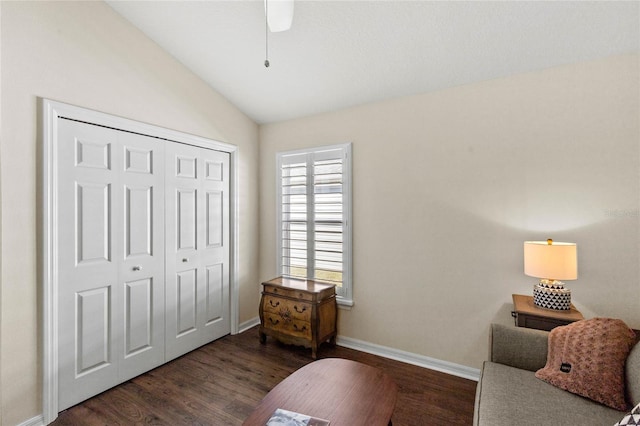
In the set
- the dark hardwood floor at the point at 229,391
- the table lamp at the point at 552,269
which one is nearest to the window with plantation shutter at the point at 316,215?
the dark hardwood floor at the point at 229,391

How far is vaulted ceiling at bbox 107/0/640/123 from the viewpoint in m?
1.94

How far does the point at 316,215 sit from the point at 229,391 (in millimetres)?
1790

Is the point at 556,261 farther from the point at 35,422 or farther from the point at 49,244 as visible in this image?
the point at 35,422

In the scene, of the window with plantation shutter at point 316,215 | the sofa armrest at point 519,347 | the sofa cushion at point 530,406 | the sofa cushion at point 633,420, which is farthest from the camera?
the window with plantation shutter at point 316,215

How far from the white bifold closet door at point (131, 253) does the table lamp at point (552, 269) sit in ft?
9.29

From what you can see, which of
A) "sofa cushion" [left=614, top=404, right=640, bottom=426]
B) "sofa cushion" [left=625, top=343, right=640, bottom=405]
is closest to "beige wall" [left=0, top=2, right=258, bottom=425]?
"sofa cushion" [left=614, top=404, right=640, bottom=426]

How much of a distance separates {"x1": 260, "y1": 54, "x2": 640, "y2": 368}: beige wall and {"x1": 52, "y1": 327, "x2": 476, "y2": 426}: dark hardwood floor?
1.05ft

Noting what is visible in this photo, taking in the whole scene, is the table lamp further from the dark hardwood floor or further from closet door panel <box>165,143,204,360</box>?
closet door panel <box>165,143,204,360</box>

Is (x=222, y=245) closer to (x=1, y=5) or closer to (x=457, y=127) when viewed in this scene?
(x=1, y=5)

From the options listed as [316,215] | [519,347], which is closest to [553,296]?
[519,347]

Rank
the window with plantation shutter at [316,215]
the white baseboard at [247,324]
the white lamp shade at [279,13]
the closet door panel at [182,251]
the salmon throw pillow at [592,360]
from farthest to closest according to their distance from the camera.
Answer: the white baseboard at [247,324], the window with plantation shutter at [316,215], the closet door panel at [182,251], the white lamp shade at [279,13], the salmon throw pillow at [592,360]

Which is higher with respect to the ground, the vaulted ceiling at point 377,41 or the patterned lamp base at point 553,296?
the vaulted ceiling at point 377,41

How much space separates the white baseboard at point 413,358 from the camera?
258cm

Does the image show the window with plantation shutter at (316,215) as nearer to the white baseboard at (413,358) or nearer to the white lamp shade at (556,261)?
the white baseboard at (413,358)
